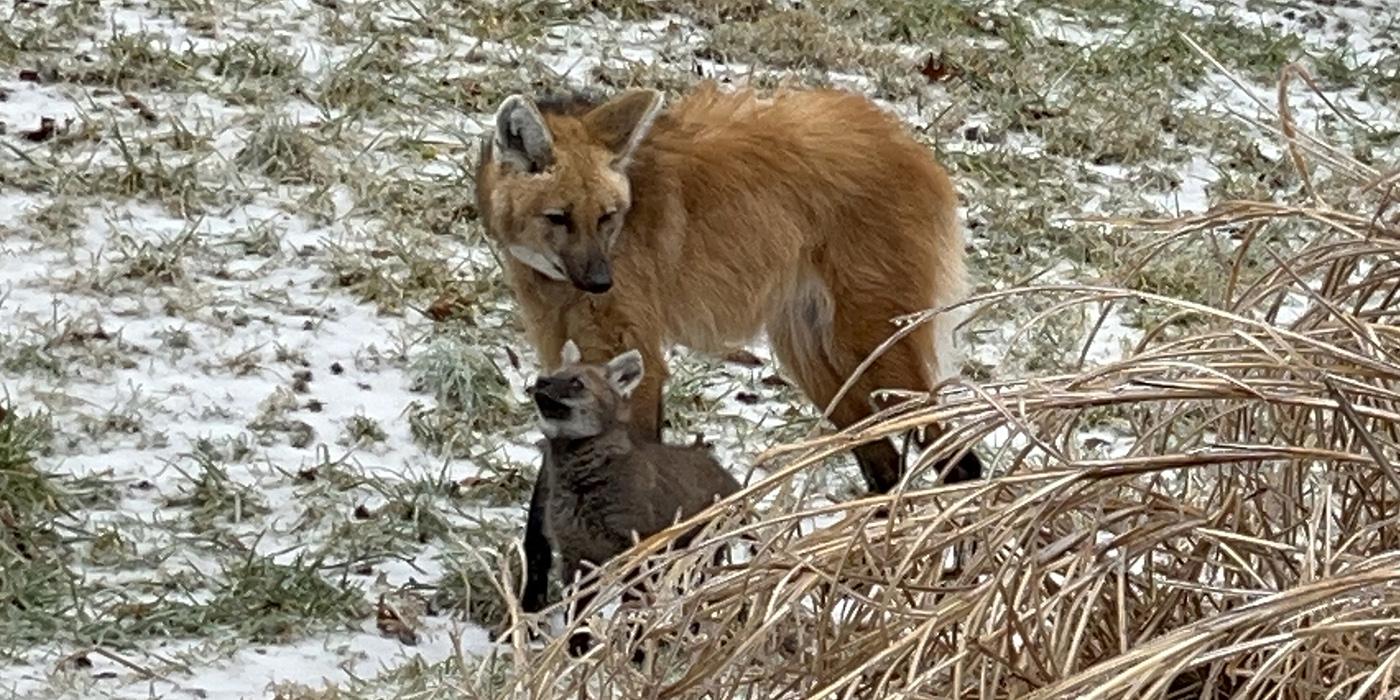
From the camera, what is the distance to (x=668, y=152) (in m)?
4.70

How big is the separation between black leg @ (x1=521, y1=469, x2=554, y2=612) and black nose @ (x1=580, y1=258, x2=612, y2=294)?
0.42m

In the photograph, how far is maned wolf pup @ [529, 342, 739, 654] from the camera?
4.02 meters

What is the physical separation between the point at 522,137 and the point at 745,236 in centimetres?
59

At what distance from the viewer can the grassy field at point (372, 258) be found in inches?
157

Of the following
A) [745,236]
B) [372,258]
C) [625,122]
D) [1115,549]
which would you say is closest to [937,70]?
[372,258]

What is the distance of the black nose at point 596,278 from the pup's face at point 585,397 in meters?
0.20

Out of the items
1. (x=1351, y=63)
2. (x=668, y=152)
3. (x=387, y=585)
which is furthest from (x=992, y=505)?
(x=1351, y=63)

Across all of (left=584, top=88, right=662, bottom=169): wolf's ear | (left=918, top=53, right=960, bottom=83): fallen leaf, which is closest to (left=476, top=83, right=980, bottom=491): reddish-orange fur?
(left=584, top=88, right=662, bottom=169): wolf's ear

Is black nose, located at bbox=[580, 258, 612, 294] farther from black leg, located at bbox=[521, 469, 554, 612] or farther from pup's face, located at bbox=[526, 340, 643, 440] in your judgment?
black leg, located at bbox=[521, 469, 554, 612]

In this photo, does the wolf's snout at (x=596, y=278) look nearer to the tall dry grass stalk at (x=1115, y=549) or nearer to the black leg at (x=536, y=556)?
the black leg at (x=536, y=556)

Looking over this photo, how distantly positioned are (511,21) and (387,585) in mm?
3866

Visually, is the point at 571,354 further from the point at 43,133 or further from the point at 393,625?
the point at 43,133

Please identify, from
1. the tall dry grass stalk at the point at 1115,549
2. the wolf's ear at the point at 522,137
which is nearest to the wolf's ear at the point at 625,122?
the wolf's ear at the point at 522,137

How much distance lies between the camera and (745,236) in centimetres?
467
